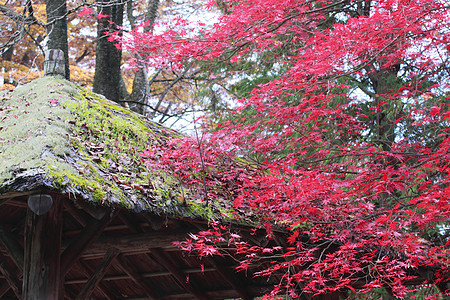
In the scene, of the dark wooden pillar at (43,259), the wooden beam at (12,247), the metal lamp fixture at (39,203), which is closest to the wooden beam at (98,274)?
the wooden beam at (12,247)

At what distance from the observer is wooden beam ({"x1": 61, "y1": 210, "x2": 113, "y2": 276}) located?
14.0 ft

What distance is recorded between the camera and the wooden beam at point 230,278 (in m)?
6.73

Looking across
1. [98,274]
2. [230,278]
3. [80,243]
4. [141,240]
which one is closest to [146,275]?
[230,278]

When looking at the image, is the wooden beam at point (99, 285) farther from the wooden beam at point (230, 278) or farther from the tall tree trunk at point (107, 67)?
the tall tree trunk at point (107, 67)

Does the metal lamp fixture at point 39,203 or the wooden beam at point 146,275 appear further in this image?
the wooden beam at point 146,275

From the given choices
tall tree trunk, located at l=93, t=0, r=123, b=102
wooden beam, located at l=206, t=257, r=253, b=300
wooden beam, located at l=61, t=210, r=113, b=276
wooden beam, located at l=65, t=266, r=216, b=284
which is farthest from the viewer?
tall tree trunk, located at l=93, t=0, r=123, b=102

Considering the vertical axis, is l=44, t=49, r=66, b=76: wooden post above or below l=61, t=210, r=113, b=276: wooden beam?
above

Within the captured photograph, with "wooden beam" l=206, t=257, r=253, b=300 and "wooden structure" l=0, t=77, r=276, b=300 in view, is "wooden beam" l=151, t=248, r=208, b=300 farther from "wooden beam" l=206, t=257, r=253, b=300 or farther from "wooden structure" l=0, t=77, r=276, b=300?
"wooden beam" l=206, t=257, r=253, b=300

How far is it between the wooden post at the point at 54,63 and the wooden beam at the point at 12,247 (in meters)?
1.99

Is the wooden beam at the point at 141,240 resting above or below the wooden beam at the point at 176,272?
above

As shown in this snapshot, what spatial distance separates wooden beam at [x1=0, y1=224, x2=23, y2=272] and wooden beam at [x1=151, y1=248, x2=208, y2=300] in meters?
2.12

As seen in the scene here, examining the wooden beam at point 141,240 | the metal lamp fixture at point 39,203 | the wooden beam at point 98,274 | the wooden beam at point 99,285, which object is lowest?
the wooden beam at point 99,285

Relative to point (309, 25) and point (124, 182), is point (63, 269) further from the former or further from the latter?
point (309, 25)

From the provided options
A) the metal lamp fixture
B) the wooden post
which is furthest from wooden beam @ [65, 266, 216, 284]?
the metal lamp fixture
